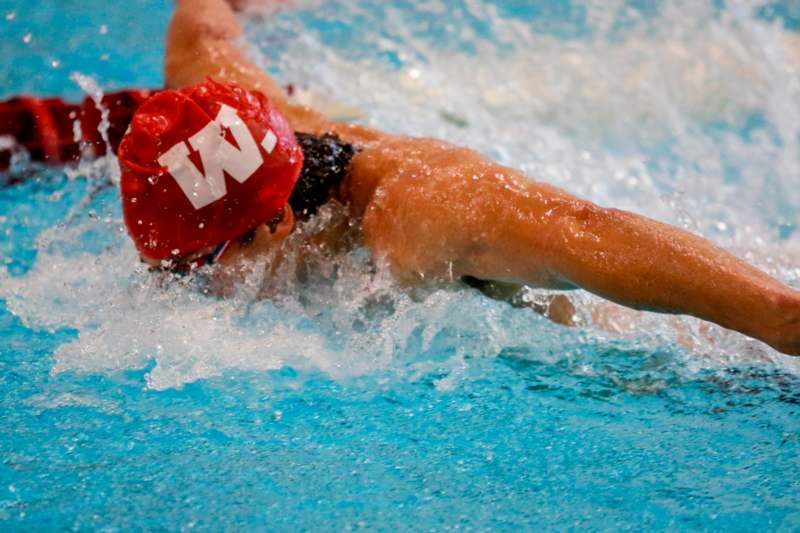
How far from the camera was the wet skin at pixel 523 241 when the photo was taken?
1583 millimetres

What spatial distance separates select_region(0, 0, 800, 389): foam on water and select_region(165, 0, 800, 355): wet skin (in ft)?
0.47

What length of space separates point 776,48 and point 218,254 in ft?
13.2

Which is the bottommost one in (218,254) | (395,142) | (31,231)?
(31,231)

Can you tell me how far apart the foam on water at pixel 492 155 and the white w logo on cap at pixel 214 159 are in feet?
0.93

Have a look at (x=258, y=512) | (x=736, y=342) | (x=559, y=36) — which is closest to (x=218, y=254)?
(x=258, y=512)

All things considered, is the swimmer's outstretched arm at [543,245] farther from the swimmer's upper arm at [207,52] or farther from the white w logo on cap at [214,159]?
the swimmer's upper arm at [207,52]

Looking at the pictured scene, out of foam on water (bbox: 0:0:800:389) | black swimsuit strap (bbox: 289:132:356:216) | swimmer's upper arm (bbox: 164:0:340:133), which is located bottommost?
foam on water (bbox: 0:0:800:389)

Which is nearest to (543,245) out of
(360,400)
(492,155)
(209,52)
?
(360,400)

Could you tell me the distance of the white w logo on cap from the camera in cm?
197

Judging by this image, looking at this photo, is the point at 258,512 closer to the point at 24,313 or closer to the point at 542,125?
the point at 24,313

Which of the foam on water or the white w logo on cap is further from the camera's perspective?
the foam on water

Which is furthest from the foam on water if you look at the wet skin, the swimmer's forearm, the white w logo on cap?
the swimmer's forearm

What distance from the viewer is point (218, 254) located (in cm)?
212

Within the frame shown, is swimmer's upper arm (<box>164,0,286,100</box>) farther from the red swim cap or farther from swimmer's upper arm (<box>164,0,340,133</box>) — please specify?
the red swim cap
